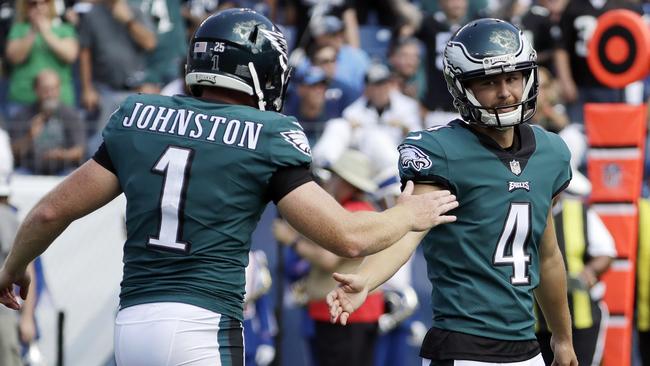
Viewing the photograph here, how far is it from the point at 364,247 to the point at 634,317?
5.66 m

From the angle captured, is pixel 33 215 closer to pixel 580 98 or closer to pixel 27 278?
pixel 27 278

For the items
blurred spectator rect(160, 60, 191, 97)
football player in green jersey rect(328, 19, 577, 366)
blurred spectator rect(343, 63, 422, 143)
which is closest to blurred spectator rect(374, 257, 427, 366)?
blurred spectator rect(343, 63, 422, 143)

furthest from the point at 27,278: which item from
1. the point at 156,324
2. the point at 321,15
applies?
the point at 321,15

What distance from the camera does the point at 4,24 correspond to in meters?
11.4

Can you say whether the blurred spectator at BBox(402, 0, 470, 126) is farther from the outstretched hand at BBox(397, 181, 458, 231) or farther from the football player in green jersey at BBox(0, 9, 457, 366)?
the football player in green jersey at BBox(0, 9, 457, 366)

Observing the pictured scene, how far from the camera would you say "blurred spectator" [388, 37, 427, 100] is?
1145cm

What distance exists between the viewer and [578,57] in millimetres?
11469

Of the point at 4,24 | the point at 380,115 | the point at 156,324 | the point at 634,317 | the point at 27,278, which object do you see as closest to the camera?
the point at 156,324

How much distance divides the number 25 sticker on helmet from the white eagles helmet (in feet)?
13.9

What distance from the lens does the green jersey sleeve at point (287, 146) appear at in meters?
4.21

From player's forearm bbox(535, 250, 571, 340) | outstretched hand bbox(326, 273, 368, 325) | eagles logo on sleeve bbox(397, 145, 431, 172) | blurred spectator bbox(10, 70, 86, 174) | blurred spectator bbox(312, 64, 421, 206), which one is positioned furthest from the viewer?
blurred spectator bbox(10, 70, 86, 174)

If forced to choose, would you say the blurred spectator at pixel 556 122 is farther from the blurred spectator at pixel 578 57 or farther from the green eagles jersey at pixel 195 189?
the green eagles jersey at pixel 195 189

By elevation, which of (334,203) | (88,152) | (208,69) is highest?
(208,69)

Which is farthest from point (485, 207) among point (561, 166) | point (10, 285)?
point (10, 285)
